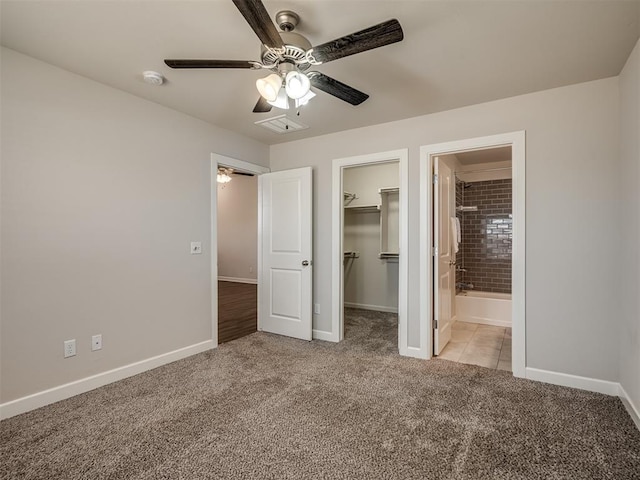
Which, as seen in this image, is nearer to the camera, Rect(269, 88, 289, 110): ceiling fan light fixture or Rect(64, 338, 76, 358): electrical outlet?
Rect(269, 88, 289, 110): ceiling fan light fixture

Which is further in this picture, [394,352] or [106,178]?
[394,352]

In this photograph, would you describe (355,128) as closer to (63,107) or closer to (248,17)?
(248,17)

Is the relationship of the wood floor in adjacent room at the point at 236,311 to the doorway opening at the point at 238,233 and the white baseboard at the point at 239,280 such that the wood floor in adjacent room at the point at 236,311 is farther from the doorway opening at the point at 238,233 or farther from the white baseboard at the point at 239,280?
the white baseboard at the point at 239,280

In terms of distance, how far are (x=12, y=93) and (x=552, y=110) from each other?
12.9ft

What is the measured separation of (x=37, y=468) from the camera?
1666 mm

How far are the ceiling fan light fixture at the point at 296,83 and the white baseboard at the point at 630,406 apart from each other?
278 centimetres

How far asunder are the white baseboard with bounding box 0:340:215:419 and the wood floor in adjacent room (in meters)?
0.67

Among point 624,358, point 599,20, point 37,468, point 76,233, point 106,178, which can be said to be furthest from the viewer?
point 106,178

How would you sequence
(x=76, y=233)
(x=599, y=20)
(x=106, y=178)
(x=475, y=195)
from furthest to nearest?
(x=475, y=195) → (x=106, y=178) → (x=76, y=233) → (x=599, y=20)

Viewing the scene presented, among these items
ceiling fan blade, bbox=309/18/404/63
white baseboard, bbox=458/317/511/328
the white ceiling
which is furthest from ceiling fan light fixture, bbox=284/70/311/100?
white baseboard, bbox=458/317/511/328

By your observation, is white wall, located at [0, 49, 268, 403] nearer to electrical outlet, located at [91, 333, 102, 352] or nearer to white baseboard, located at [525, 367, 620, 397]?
electrical outlet, located at [91, 333, 102, 352]

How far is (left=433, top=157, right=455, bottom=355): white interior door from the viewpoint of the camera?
3.20 metres

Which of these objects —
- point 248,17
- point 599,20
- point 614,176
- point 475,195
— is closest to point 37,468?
point 248,17

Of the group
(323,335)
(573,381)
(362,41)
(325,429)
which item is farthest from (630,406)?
(362,41)
